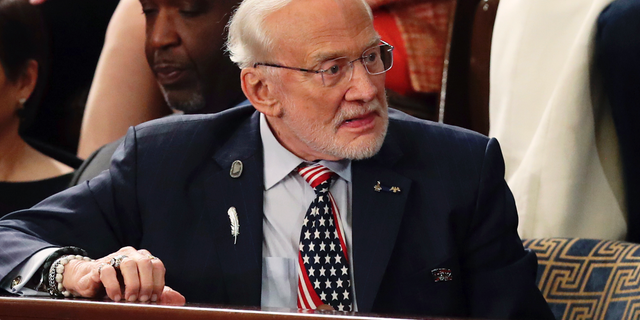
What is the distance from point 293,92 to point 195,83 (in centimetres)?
95

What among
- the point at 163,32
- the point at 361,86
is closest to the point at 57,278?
the point at 361,86

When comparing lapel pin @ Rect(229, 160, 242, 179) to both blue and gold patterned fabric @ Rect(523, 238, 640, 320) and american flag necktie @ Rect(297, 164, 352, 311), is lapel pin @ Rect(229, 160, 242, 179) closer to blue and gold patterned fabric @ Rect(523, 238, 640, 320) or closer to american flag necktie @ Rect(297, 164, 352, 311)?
american flag necktie @ Rect(297, 164, 352, 311)

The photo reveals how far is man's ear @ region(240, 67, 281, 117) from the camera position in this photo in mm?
1686

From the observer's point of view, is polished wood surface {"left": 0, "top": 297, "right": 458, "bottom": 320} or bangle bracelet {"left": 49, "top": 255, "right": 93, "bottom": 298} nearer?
polished wood surface {"left": 0, "top": 297, "right": 458, "bottom": 320}

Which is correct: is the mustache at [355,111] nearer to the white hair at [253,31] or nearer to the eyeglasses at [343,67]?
the eyeglasses at [343,67]

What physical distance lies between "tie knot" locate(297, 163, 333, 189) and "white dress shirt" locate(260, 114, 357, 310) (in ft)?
0.05

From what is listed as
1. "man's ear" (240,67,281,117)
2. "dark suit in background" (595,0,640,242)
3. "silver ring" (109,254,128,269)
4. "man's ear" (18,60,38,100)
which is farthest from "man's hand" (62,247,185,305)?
"man's ear" (18,60,38,100)

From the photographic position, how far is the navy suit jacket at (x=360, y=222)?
156 cm

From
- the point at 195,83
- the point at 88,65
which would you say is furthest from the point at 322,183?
the point at 88,65

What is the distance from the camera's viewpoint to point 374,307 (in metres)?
1.54

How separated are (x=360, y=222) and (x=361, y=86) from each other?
307 millimetres

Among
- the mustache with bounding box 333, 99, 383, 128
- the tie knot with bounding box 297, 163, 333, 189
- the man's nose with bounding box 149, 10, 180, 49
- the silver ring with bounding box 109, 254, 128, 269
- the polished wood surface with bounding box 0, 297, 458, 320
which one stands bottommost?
the polished wood surface with bounding box 0, 297, 458, 320

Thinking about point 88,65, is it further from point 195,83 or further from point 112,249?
point 112,249

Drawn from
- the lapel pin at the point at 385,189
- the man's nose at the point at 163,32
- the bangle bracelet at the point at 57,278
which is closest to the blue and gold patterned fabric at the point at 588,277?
the lapel pin at the point at 385,189
